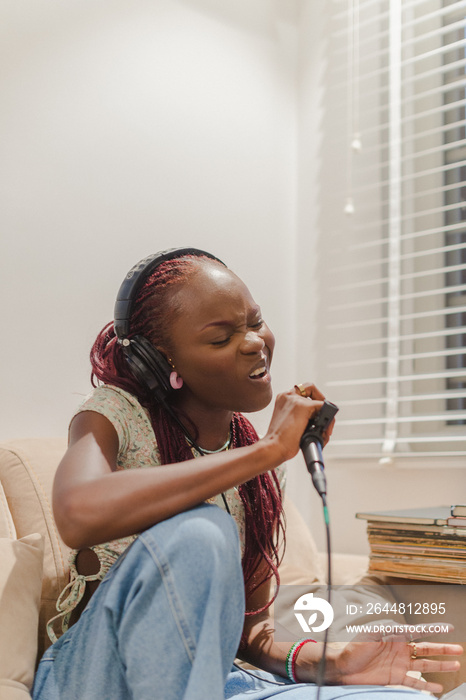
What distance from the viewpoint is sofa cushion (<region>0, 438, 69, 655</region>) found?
4.03 ft

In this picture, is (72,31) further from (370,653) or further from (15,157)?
(370,653)

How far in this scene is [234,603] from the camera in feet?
2.76

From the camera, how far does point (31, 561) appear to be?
43.4 inches

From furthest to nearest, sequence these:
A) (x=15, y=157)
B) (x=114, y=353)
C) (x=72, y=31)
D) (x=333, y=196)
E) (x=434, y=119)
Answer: (x=333, y=196) < (x=434, y=119) < (x=72, y=31) < (x=15, y=157) < (x=114, y=353)

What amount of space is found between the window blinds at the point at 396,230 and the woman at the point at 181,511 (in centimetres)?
75

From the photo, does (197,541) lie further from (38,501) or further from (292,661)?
(38,501)

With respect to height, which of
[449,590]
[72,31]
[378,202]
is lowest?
[449,590]

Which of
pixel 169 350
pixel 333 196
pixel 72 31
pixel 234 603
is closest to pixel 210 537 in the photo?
pixel 234 603

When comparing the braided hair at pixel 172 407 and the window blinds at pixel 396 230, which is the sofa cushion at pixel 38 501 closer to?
the braided hair at pixel 172 407

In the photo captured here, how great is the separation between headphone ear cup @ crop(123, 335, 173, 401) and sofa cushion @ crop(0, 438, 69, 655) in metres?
0.33

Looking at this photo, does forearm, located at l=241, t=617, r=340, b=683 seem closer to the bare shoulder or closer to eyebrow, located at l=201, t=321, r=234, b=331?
the bare shoulder

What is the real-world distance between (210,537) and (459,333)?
1.25 meters

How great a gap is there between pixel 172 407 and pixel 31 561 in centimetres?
34

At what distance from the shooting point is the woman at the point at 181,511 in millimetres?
803
